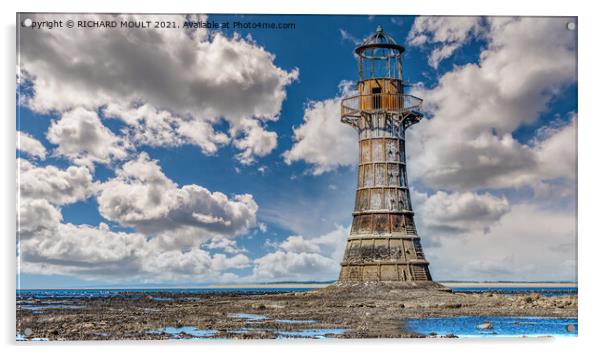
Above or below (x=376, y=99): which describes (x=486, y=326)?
below

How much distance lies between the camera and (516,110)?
3925 centimetres

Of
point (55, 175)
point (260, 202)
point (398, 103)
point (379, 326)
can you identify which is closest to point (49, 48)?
point (55, 175)

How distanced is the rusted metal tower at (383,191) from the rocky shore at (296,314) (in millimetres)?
1578

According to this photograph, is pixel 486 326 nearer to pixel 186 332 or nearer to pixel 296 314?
pixel 296 314

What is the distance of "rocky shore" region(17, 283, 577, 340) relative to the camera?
110 ft

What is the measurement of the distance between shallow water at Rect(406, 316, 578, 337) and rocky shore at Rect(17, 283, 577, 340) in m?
0.92

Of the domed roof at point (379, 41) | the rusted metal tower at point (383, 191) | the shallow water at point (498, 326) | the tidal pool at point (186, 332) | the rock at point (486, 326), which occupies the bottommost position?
the tidal pool at point (186, 332)

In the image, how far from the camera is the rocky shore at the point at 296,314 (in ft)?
110

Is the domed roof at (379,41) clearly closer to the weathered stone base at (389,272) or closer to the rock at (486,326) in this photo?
the rock at (486,326)

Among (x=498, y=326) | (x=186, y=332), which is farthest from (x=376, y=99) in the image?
(x=186, y=332)

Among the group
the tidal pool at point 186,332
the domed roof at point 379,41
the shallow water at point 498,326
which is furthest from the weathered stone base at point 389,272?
the tidal pool at point 186,332

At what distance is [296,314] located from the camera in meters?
40.5

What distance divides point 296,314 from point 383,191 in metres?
14.2

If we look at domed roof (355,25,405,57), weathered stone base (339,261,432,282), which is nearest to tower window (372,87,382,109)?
weathered stone base (339,261,432,282)
